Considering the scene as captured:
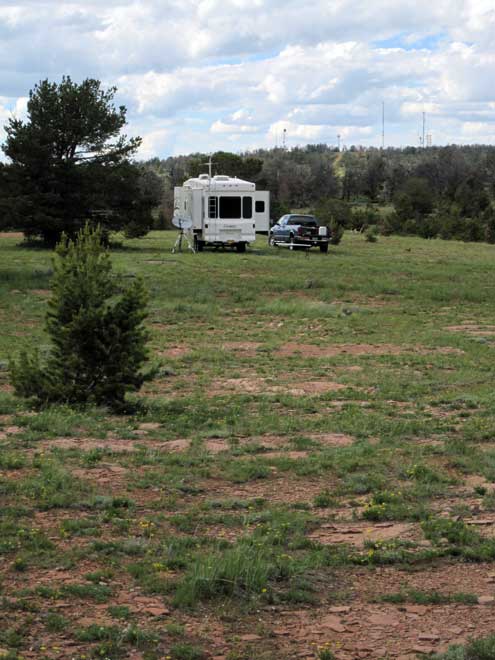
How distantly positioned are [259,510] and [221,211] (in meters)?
29.4

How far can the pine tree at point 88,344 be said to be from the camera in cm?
1124

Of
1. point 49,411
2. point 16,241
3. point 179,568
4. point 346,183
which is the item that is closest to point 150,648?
point 179,568

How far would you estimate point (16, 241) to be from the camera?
41.1m

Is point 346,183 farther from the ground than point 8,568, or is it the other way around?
point 346,183

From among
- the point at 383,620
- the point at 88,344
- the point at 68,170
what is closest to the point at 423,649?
the point at 383,620

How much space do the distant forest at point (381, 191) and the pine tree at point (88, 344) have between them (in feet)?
111

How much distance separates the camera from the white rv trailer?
36.2 meters

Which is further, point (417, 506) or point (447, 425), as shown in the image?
point (447, 425)

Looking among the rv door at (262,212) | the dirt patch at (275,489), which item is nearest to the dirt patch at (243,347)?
the dirt patch at (275,489)

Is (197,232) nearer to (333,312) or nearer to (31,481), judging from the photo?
(333,312)

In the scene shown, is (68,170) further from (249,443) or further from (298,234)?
(249,443)

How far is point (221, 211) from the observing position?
3634cm

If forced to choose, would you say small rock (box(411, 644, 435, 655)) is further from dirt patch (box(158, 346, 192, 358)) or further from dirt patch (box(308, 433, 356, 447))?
dirt patch (box(158, 346, 192, 358))

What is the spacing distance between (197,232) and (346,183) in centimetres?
5577
